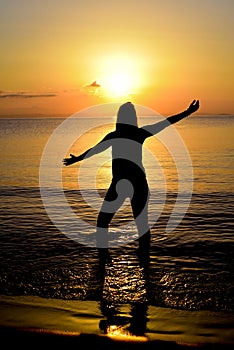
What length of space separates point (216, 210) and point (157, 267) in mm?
5665

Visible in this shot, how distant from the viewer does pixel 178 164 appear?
2722 centimetres

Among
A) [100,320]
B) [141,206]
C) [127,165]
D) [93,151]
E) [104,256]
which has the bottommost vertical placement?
[100,320]

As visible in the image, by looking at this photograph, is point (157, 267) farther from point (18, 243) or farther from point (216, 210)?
point (216, 210)

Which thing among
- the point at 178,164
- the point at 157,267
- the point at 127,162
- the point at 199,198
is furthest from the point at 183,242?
the point at 178,164

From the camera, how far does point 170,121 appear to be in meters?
7.52

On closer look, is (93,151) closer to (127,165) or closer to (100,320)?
(127,165)

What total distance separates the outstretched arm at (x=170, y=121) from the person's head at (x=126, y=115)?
0.31m

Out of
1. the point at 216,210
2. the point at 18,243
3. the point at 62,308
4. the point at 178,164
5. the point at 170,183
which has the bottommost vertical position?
the point at 62,308

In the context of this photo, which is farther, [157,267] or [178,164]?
[178,164]

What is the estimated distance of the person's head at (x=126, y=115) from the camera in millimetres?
7816

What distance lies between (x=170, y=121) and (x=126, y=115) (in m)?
0.81

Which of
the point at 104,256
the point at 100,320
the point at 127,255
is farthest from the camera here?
the point at 127,255

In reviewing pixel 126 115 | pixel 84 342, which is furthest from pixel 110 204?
pixel 84 342

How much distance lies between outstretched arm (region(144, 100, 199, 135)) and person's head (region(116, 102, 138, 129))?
31cm
